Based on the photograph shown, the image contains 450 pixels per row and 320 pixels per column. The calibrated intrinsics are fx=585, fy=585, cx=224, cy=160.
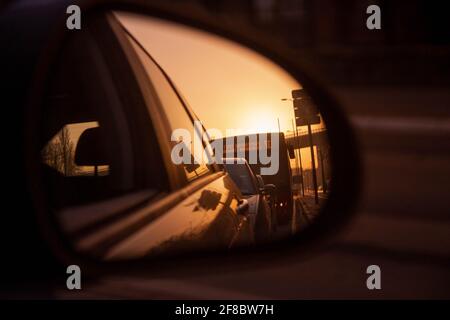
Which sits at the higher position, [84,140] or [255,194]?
[84,140]

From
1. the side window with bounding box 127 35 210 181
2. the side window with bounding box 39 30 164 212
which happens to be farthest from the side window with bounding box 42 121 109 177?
the side window with bounding box 127 35 210 181

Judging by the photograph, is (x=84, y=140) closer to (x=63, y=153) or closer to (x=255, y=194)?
(x=63, y=153)

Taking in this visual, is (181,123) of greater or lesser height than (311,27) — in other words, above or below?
below

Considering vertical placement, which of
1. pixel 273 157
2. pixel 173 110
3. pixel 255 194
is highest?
pixel 173 110

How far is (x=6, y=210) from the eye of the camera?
1268mm

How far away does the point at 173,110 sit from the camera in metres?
1.93

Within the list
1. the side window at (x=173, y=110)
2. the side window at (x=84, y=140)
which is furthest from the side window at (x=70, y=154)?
the side window at (x=173, y=110)

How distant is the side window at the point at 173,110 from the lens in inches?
72.0

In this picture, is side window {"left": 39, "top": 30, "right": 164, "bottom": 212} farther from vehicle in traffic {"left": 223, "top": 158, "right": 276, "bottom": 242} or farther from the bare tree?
vehicle in traffic {"left": 223, "top": 158, "right": 276, "bottom": 242}

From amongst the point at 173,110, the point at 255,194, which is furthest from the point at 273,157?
the point at 173,110

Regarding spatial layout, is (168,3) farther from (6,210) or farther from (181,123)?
(6,210)

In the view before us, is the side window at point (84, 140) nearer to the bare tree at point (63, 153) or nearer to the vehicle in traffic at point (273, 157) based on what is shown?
the bare tree at point (63, 153)
